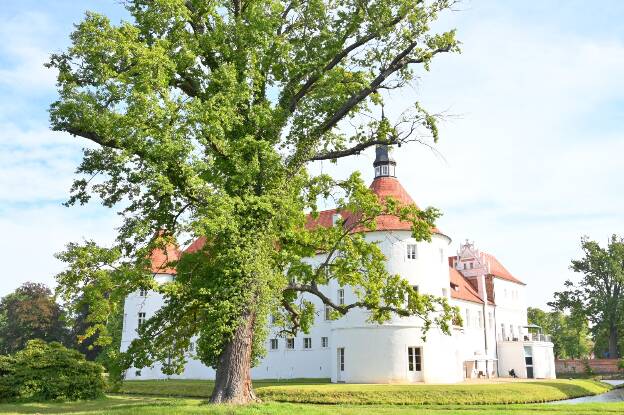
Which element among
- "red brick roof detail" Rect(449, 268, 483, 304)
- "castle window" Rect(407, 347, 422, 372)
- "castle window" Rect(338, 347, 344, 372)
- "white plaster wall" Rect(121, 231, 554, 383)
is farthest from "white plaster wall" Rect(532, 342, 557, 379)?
"castle window" Rect(338, 347, 344, 372)

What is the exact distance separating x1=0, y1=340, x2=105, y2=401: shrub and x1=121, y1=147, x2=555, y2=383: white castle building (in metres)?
2.75

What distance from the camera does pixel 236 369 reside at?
14766 mm

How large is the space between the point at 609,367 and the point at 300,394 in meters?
40.2

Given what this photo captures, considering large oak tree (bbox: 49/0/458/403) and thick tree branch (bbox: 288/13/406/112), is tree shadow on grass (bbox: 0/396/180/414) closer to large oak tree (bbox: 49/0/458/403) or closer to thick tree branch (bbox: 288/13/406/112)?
large oak tree (bbox: 49/0/458/403)

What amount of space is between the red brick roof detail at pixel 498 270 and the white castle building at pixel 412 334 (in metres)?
0.13

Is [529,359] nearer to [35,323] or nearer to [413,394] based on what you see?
[413,394]

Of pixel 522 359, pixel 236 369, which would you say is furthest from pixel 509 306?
pixel 236 369

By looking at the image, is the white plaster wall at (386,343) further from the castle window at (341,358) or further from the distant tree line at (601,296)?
the distant tree line at (601,296)

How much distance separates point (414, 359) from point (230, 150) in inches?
825

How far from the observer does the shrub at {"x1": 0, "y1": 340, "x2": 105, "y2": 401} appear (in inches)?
888

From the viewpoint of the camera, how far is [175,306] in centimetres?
1571

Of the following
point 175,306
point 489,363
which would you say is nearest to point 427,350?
point 489,363

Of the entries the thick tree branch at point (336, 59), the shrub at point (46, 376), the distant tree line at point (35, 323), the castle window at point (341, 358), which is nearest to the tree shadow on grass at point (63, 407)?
the shrub at point (46, 376)

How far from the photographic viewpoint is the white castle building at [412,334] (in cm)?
3173
